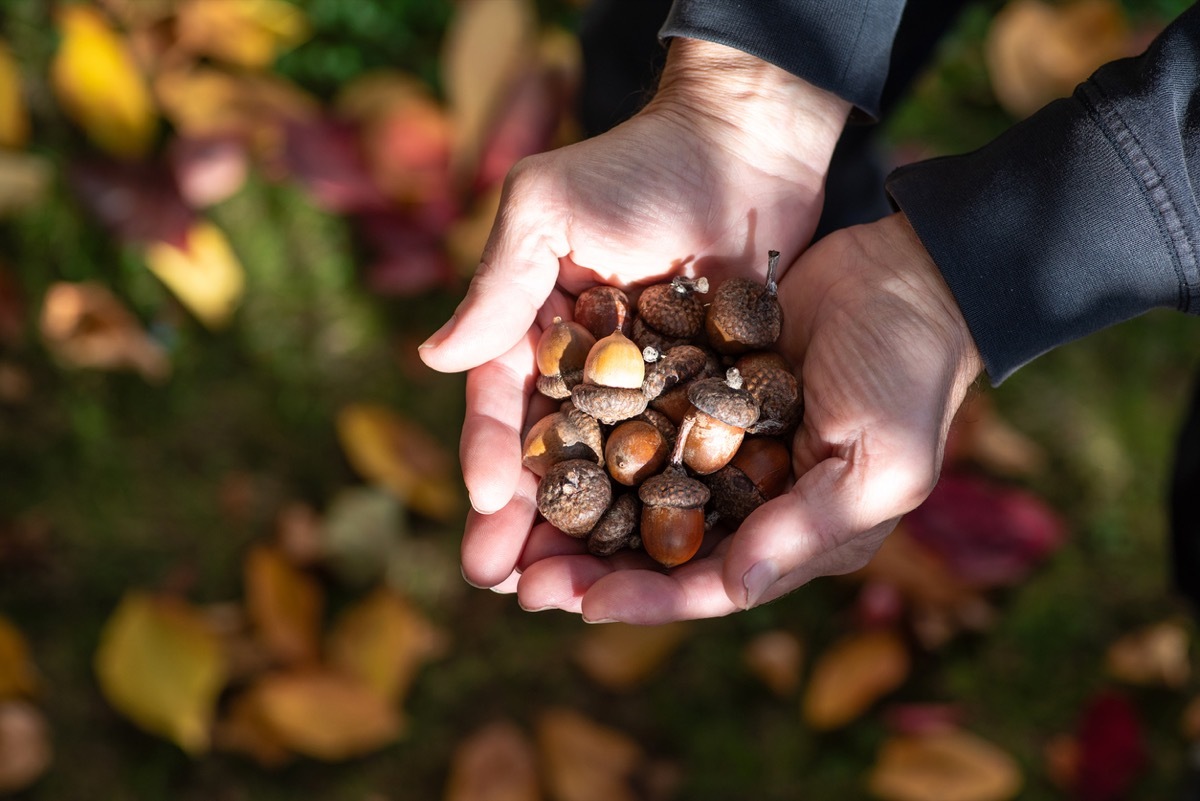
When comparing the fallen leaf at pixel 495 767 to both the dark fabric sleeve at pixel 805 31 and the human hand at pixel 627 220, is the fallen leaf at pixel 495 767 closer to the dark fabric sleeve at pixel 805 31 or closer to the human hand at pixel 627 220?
the human hand at pixel 627 220

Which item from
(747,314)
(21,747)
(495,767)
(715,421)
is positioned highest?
(747,314)

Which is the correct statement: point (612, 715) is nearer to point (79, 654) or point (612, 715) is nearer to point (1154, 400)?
point (79, 654)

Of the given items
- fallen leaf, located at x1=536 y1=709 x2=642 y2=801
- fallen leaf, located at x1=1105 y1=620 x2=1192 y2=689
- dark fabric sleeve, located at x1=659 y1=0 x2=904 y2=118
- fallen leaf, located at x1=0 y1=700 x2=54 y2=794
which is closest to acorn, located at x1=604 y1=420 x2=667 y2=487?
dark fabric sleeve, located at x1=659 y1=0 x2=904 y2=118

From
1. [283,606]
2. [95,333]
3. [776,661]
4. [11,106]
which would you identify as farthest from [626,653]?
[11,106]

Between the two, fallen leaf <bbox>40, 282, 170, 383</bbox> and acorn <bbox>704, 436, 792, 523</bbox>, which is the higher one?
acorn <bbox>704, 436, 792, 523</bbox>

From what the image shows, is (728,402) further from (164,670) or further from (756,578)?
(164,670)

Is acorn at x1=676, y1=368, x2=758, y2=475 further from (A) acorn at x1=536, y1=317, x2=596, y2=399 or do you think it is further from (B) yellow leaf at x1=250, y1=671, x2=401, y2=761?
(B) yellow leaf at x1=250, y1=671, x2=401, y2=761

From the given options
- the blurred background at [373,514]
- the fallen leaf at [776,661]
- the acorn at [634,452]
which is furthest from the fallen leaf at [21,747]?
the fallen leaf at [776,661]
